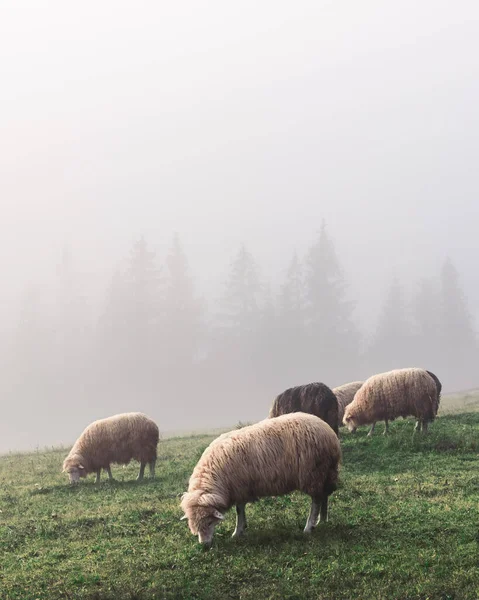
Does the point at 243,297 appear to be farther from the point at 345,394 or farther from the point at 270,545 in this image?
the point at 270,545

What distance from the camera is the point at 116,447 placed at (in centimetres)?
2169

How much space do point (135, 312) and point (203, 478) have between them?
90.4 m

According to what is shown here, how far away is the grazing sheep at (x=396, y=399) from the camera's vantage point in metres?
22.1

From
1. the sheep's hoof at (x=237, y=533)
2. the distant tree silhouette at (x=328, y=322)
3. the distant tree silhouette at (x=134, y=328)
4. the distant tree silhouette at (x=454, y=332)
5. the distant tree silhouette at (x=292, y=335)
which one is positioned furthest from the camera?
the distant tree silhouette at (x=454, y=332)

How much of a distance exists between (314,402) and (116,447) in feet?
24.0

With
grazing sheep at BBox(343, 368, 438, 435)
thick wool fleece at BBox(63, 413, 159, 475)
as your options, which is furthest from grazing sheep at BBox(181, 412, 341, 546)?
grazing sheep at BBox(343, 368, 438, 435)

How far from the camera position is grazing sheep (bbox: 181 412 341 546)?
11.6 meters

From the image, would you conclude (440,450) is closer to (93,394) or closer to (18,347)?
(93,394)

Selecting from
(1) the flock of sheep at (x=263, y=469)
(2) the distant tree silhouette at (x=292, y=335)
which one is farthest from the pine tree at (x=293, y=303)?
(1) the flock of sheep at (x=263, y=469)

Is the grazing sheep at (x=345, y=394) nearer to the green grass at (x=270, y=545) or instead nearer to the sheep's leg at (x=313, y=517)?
the green grass at (x=270, y=545)

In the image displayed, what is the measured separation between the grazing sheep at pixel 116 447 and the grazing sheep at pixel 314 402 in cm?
498

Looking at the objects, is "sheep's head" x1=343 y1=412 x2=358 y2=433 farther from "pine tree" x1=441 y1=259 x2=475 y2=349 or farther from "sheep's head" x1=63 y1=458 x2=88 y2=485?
"pine tree" x1=441 y1=259 x2=475 y2=349

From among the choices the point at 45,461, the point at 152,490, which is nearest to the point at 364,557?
the point at 152,490

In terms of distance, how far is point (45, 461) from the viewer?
95.6 ft
